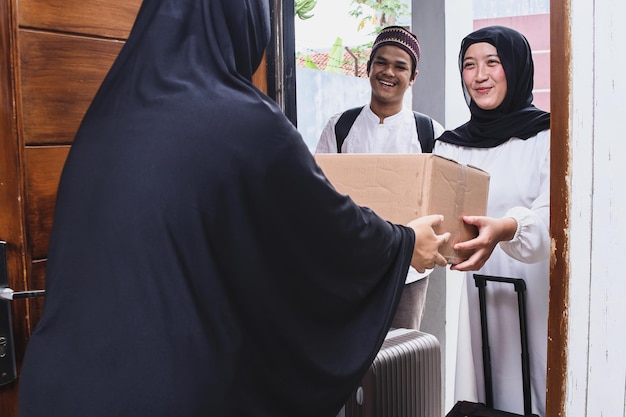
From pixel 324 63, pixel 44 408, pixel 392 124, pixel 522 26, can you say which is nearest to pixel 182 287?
pixel 44 408

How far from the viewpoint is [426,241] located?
1.39 meters

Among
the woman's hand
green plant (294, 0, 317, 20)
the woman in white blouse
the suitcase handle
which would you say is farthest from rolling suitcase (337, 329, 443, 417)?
green plant (294, 0, 317, 20)

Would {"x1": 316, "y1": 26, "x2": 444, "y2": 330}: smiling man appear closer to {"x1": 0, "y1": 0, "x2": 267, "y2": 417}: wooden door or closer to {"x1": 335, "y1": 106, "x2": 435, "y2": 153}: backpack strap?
{"x1": 335, "y1": 106, "x2": 435, "y2": 153}: backpack strap

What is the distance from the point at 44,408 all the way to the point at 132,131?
0.49 metres

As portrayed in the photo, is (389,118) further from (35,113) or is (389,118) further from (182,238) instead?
(182,238)

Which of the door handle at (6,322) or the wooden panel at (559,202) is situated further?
the door handle at (6,322)

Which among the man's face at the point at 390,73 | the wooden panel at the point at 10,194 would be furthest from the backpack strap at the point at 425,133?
the wooden panel at the point at 10,194

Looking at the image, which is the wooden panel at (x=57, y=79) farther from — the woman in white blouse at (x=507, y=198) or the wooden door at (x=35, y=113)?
the woman in white blouse at (x=507, y=198)

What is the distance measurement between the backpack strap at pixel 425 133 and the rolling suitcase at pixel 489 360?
3.37 feet

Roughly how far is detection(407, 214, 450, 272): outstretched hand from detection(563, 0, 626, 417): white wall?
0.61 m

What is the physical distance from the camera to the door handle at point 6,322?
4.31 ft

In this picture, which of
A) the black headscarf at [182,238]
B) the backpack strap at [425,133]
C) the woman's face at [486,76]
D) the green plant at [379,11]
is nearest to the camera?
the black headscarf at [182,238]

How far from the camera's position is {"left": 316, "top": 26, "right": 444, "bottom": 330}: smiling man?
9.04ft

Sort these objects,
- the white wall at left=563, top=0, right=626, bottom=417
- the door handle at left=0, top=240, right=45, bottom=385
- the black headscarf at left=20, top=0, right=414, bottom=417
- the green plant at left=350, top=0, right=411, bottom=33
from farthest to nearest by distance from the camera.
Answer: the green plant at left=350, top=0, right=411, bottom=33
the door handle at left=0, top=240, right=45, bottom=385
the black headscarf at left=20, top=0, right=414, bottom=417
the white wall at left=563, top=0, right=626, bottom=417
